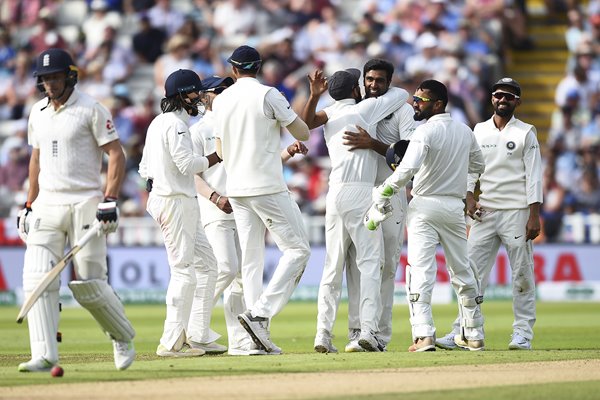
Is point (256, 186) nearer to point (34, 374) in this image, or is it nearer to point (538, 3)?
point (34, 374)

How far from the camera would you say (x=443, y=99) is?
10539 millimetres

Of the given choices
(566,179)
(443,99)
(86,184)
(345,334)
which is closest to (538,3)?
(566,179)

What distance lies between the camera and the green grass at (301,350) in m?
8.80

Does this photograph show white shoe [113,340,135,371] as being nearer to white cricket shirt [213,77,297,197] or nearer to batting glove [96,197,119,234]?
batting glove [96,197,119,234]

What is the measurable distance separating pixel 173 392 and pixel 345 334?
6.00 m

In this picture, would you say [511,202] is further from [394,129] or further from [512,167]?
[394,129]

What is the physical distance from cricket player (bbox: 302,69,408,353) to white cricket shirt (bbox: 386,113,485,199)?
1.42ft

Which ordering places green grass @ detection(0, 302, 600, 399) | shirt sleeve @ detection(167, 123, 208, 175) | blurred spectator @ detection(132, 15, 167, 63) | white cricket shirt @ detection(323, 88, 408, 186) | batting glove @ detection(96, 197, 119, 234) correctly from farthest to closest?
blurred spectator @ detection(132, 15, 167, 63) < white cricket shirt @ detection(323, 88, 408, 186) < shirt sleeve @ detection(167, 123, 208, 175) < green grass @ detection(0, 302, 600, 399) < batting glove @ detection(96, 197, 119, 234)

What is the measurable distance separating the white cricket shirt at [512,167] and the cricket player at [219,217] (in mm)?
1731

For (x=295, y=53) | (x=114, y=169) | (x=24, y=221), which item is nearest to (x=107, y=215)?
(x=114, y=169)

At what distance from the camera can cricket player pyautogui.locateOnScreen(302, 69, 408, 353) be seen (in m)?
10.4

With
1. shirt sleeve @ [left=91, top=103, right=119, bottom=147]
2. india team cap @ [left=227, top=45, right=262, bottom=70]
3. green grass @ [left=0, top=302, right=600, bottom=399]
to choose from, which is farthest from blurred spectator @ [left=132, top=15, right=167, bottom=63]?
shirt sleeve @ [left=91, top=103, right=119, bottom=147]

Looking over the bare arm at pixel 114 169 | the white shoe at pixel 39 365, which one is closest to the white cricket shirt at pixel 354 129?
the bare arm at pixel 114 169

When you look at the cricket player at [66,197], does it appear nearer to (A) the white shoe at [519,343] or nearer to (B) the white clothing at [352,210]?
(B) the white clothing at [352,210]
